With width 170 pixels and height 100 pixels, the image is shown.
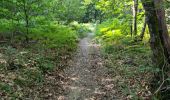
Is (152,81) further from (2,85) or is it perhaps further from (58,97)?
(2,85)

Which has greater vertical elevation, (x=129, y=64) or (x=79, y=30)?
(x=79, y=30)

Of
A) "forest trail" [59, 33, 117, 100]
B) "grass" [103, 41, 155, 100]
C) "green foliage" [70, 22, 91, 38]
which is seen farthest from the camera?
"green foliage" [70, 22, 91, 38]

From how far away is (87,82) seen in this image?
32.4 feet

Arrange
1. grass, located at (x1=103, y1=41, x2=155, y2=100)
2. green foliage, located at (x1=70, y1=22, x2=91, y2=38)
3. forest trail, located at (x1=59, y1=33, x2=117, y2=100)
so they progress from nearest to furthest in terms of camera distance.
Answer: grass, located at (x1=103, y1=41, x2=155, y2=100) → forest trail, located at (x1=59, y1=33, x2=117, y2=100) → green foliage, located at (x1=70, y1=22, x2=91, y2=38)

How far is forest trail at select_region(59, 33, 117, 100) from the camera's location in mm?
8406

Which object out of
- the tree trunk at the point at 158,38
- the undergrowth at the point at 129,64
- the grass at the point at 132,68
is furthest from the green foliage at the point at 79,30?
Answer: the tree trunk at the point at 158,38

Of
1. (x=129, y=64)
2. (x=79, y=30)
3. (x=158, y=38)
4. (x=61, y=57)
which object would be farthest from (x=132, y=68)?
(x=79, y=30)

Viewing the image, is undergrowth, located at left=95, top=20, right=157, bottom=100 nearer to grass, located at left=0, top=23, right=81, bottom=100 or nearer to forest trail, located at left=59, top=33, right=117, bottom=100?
forest trail, located at left=59, top=33, right=117, bottom=100

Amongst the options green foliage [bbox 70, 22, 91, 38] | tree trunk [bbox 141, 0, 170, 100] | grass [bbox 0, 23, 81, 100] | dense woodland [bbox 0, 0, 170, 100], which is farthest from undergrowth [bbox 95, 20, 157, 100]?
green foliage [bbox 70, 22, 91, 38]

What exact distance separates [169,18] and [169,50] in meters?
1.99

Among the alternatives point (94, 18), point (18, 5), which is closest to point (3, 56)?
point (18, 5)

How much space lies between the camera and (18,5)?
1315cm

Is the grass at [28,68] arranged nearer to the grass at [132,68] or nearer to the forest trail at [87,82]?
the forest trail at [87,82]

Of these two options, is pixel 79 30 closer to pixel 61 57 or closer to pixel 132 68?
pixel 61 57
